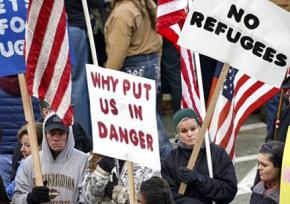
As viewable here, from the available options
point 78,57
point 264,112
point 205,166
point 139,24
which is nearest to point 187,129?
point 205,166

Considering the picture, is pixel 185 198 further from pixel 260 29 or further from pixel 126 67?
pixel 126 67

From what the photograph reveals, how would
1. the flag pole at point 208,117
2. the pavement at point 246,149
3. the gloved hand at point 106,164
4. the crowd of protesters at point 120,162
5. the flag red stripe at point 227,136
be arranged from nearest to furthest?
1. the crowd of protesters at point 120,162
2. the flag pole at point 208,117
3. the gloved hand at point 106,164
4. the flag red stripe at point 227,136
5. the pavement at point 246,149

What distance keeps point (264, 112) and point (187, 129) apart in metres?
5.52

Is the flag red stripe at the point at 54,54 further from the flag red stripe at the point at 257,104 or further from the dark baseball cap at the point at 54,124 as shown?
the flag red stripe at the point at 257,104

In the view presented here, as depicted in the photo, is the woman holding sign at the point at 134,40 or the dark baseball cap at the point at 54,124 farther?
the woman holding sign at the point at 134,40

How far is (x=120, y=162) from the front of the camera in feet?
35.5

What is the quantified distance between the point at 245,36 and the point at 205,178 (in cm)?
113

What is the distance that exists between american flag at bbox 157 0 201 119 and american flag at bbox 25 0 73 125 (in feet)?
3.86

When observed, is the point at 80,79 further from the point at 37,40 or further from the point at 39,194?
the point at 39,194

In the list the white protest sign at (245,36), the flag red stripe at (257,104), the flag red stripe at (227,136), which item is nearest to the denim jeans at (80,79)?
the flag red stripe at (227,136)

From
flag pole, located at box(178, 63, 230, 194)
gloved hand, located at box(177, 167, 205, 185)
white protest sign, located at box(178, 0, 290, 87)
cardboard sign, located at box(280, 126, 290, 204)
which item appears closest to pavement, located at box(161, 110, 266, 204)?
gloved hand, located at box(177, 167, 205, 185)

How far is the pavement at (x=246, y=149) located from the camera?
43.5 ft

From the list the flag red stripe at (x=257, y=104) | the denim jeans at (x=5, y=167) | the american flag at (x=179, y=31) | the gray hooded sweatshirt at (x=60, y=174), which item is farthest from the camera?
the denim jeans at (x=5, y=167)

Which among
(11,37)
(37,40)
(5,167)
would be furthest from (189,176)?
(5,167)
